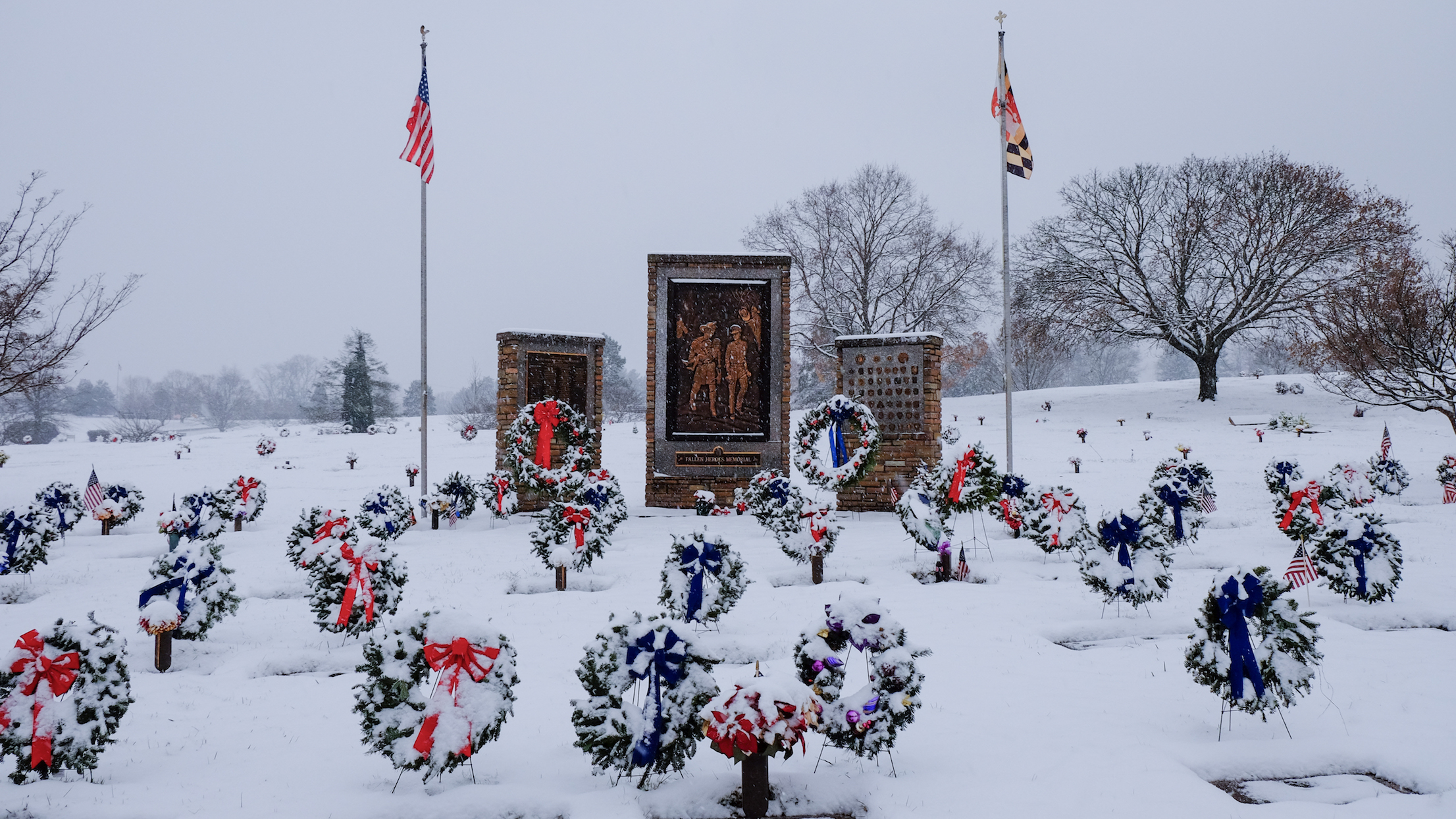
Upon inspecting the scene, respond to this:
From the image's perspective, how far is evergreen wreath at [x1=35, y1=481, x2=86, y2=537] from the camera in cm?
997

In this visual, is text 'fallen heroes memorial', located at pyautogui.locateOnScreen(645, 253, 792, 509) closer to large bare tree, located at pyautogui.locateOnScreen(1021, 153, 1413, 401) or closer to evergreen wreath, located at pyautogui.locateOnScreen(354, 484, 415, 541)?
evergreen wreath, located at pyautogui.locateOnScreen(354, 484, 415, 541)

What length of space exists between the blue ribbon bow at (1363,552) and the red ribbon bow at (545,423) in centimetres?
923

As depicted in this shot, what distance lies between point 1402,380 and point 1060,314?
1661 cm

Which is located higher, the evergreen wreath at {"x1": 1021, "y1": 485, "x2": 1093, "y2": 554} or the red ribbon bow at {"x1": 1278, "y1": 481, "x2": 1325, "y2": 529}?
the red ribbon bow at {"x1": 1278, "y1": 481, "x2": 1325, "y2": 529}

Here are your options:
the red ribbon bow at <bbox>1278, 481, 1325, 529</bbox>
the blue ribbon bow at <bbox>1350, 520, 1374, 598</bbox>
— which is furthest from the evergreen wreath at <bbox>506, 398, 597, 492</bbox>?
the blue ribbon bow at <bbox>1350, 520, 1374, 598</bbox>

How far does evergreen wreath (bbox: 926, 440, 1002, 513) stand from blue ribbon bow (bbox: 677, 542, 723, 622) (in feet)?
11.2

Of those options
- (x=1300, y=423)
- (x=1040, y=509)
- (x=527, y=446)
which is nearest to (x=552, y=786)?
(x=1040, y=509)

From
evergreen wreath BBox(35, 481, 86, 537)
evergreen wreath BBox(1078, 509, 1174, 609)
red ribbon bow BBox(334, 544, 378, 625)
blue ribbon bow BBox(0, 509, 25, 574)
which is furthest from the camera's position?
evergreen wreath BBox(35, 481, 86, 537)

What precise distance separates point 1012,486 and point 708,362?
5.70 meters

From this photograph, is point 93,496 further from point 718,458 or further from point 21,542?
point 718,458

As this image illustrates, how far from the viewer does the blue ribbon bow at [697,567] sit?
5348 mm

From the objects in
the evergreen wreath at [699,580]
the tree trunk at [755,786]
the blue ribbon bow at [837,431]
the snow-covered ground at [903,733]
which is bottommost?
the snow-covered ground at [903,733]

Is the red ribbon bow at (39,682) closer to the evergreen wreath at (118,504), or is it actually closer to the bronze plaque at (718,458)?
the evergreen wreath at (118,504)

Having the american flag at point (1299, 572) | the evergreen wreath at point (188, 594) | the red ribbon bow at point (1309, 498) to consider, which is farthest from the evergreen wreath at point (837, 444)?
the evergreen wreath at point (188, 594)
